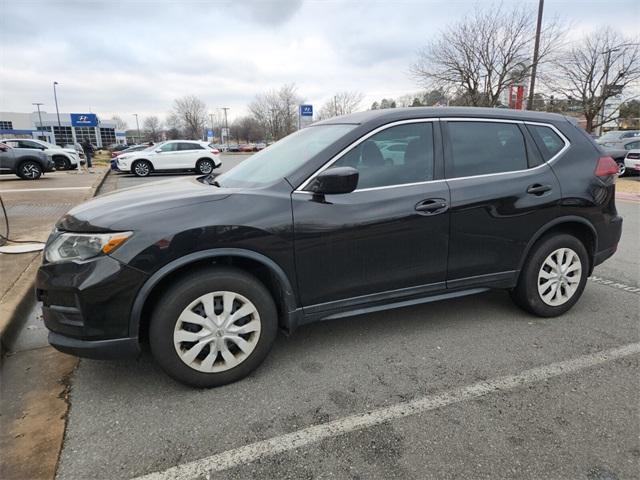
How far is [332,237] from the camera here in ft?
9.51

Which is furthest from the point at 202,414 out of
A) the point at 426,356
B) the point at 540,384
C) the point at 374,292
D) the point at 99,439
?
the point at 540,384

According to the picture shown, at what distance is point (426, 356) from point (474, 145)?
1647 millimetres

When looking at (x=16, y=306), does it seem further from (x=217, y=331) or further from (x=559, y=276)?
(x=559, y=276)

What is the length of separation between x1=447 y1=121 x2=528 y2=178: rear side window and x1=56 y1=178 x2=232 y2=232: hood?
173 centimetres

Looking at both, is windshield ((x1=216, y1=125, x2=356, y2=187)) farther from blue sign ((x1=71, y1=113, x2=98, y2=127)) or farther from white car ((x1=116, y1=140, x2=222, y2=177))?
blue sign ((x1=71, y1=113, x2=98, y2=127))

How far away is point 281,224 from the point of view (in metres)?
2.78

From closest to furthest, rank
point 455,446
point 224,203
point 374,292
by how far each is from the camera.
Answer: point 455,446 → point 224,203 → point 374,292

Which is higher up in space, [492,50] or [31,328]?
[492,50]

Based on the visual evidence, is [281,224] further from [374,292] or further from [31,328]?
[31,328]

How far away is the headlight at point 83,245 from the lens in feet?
8.20

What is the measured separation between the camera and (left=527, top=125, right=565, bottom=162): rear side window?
3641 mm

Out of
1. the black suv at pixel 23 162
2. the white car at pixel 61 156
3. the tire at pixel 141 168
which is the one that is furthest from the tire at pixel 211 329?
the white car at pixel 61 156

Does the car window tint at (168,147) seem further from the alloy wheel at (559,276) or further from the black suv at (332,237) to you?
the alloy wheel at (559,276)

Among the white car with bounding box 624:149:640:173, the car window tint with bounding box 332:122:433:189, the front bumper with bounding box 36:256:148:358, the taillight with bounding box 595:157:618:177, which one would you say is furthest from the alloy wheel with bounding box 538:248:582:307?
the white car with bounding box 624:149:640:173
